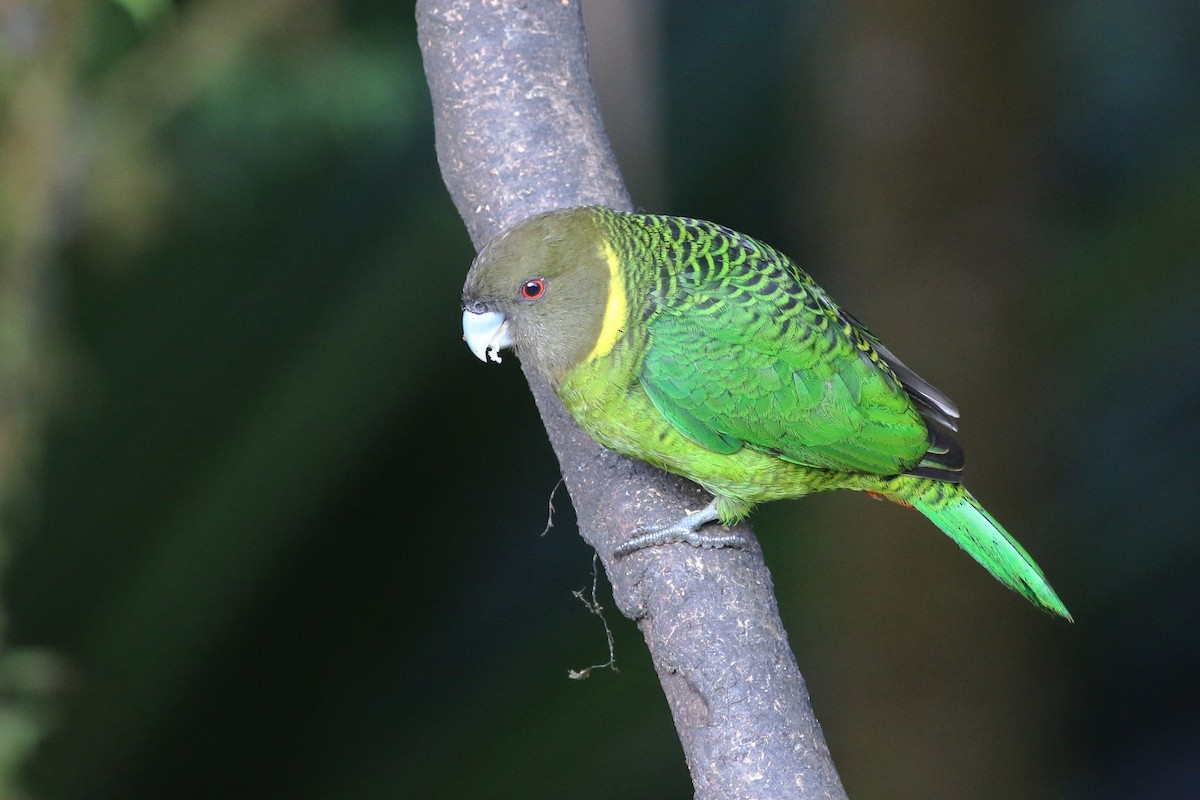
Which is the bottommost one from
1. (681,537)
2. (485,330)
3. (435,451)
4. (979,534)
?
Result: (435,451)

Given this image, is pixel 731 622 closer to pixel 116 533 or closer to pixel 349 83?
pixel 349 83

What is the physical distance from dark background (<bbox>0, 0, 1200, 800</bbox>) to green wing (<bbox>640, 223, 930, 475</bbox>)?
83cm

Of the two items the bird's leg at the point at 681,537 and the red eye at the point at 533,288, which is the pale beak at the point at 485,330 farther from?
the bird's leg at the point at 681,537

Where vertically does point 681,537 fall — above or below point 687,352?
below

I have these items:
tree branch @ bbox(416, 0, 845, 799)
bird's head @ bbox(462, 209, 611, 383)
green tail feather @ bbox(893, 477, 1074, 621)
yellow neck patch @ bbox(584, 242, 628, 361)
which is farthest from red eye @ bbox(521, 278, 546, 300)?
green tail feather @ bbox(893, 477, 1074, 621)

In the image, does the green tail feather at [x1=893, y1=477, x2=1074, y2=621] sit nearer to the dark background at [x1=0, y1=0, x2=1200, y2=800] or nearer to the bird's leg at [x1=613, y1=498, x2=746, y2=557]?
the bird's leg at [x1=613, y1=498, x2=746, y2=557]

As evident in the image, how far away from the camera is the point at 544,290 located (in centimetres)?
217

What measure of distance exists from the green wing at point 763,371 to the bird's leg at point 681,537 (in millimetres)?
150

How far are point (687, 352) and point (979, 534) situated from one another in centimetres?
73

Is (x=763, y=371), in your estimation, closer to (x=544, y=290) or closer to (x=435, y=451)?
(x=544, y=290)

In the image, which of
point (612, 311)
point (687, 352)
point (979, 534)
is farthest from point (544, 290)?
point (979, 534)

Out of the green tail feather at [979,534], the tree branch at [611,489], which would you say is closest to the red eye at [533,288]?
the tree branch at [611,489]

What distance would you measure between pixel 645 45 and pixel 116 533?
2104 millimetres

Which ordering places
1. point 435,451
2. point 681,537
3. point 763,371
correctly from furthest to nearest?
point 435,451 → point 763,371 → point 681,537
